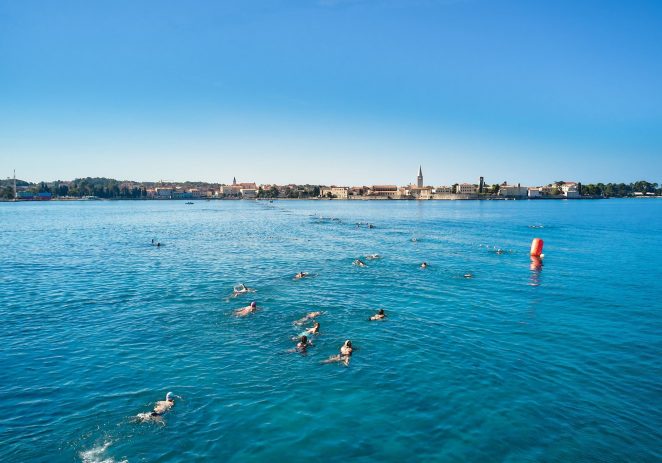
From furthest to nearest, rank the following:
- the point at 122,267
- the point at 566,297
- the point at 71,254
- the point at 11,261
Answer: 1. the point at 71,254
2. the point at 11,261
3. the point at 122,267
4. the point at 566,297

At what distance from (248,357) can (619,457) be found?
1462 centimetres

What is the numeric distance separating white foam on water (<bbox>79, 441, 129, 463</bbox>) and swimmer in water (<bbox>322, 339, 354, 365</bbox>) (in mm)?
9510

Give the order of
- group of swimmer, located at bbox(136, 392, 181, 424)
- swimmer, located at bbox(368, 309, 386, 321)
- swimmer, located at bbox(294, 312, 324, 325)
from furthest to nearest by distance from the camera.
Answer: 1. swimmer, located at bbox(368, 309, 386, 321)
2. swimmer, located at bbox(294, 312, 324, 325)
3. group of swimmer, located at bbox(136, 392, 181, 424)

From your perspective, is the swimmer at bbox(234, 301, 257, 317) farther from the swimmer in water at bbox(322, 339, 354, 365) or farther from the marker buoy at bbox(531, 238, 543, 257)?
the marker buoy at bbox(531, 238, 543, 257)

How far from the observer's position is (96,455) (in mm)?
12492

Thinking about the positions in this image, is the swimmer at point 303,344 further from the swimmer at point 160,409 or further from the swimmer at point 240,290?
the swimmer at point 240,290

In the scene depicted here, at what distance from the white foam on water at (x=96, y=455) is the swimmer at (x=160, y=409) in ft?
5.31

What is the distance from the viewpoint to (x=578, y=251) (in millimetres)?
56281

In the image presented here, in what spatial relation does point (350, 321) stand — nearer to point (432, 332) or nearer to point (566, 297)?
point (432, 332)

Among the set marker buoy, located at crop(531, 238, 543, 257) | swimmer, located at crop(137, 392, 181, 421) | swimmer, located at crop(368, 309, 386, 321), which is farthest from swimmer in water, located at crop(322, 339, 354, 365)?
marker buoy, located at crop(531, 238, 543, 257)

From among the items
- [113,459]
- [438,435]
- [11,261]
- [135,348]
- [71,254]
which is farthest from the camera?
[71,254]

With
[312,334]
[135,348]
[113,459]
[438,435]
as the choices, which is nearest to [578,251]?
[312,334]

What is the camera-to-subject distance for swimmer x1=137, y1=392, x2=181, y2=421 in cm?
1451

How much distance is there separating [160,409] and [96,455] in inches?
101
